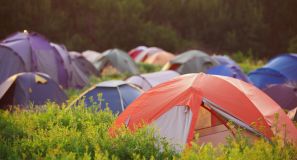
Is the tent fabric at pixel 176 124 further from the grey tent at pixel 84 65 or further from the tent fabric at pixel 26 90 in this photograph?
the grey tent at pixel 84 65

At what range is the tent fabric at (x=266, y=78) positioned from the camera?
15.1 meters

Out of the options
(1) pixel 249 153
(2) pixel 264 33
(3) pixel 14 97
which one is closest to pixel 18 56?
(3) pixel 14 97

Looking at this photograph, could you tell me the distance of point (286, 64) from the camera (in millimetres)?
16000

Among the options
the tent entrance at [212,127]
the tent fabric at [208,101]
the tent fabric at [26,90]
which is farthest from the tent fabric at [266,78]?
the tent fabric at [208,101]

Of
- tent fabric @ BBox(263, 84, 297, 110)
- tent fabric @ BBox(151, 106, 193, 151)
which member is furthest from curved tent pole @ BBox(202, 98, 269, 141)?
tent fabric @ BBox(263, 84, 297, 110)

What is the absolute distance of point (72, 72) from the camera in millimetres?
15750

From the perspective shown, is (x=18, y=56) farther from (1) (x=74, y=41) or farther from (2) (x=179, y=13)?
(2) (x=179, y=13)

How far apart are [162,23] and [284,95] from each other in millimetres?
24761

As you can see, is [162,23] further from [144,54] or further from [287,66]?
[287,66]

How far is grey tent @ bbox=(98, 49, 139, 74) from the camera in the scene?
19641 millimetres

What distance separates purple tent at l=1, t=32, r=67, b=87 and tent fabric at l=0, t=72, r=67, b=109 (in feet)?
11.4

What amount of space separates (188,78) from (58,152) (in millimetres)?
2539

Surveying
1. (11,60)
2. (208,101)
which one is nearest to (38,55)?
(11,60)

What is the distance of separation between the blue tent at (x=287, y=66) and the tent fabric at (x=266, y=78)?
1.19 ft
